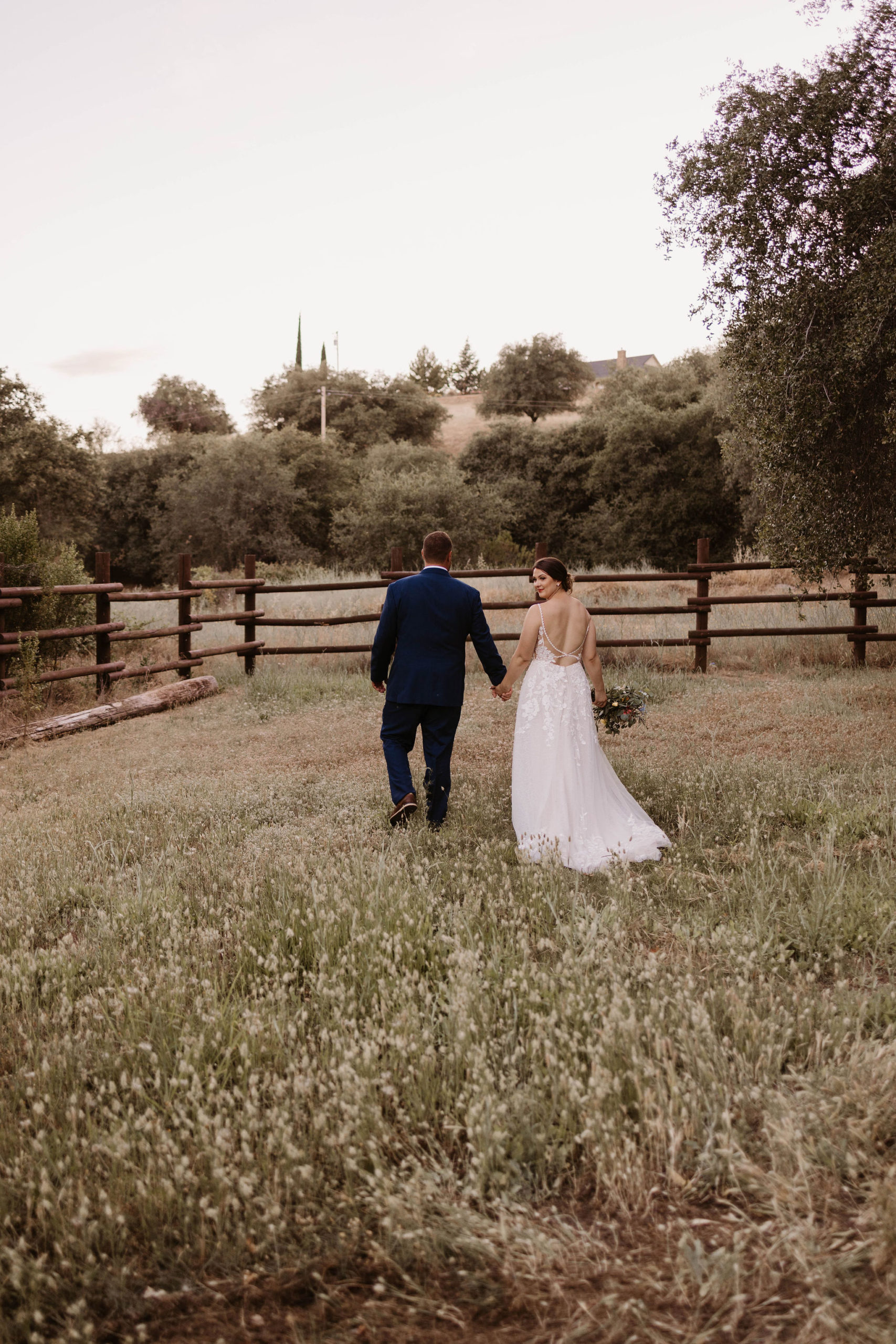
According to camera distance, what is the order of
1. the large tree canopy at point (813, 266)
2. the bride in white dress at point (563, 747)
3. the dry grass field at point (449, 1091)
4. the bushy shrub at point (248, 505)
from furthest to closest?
1. the bushy shrub at point (248, 505)
2. the large tree canopy at point (813, 266)
3. the bride in white dress at point (563, 747)
4. the dry grass field at point (449, 1091)

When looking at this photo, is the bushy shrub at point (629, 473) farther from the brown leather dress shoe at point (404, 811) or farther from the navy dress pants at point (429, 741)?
the brown leather dress shoe at point (404, 811)

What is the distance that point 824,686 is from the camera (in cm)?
1105

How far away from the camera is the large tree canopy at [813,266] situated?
8.18m

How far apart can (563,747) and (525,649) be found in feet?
2.18

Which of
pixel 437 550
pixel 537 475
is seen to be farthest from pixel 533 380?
pixel 437 550

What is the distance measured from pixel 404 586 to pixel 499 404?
44.4 metres

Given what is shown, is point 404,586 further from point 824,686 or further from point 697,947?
point 824,686

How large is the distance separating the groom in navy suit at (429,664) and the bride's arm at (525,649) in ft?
0.36

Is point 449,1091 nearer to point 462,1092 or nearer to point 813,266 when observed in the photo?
point 462,1092

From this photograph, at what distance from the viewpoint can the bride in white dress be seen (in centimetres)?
542

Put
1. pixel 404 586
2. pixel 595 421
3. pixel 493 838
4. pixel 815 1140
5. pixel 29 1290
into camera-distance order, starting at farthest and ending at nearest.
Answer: pixel 595 421
pixel 404 586
pixel 493 838
pixel 815 1140
pixel 29 1290

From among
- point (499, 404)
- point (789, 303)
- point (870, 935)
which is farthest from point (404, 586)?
point (499, 404)

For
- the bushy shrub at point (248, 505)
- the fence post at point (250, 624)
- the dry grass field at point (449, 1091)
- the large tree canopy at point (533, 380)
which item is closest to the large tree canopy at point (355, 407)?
the large tree canopy at point (533, 380)

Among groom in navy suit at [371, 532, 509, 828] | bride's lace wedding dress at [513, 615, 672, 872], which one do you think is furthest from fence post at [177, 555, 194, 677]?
bride's lace wedding dress at [513, 615, 672, 872]
